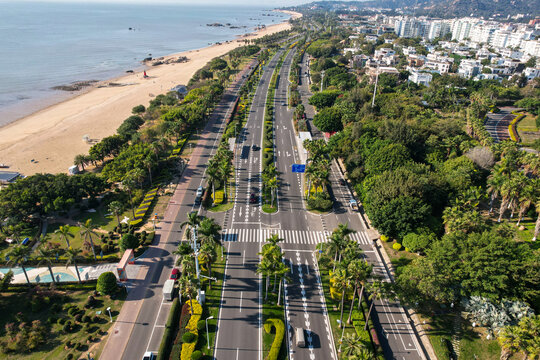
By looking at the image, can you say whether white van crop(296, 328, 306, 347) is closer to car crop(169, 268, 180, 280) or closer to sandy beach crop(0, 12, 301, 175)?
car crop(169, 268, 180, 280)

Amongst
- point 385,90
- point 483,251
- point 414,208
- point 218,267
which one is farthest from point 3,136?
point 385,90

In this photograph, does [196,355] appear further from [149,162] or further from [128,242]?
[149,162]

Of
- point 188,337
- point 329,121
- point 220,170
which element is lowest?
point 188,337

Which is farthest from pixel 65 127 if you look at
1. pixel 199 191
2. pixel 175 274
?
pixel 175 274

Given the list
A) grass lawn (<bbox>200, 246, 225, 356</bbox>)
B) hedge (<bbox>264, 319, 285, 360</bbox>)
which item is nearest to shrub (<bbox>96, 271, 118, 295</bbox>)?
grass lawn (<bbox>200, 246, 225, 356</bbox>)

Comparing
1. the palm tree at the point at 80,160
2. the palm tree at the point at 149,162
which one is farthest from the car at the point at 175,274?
the palm tree at the point at 80,160

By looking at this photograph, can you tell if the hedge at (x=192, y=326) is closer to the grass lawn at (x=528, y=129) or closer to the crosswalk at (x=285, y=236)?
the crosswalk at (x=285, y=236)

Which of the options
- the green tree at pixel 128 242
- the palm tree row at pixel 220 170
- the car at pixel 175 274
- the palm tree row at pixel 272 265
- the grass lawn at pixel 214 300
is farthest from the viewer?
the palm tree row at pixel 220 170

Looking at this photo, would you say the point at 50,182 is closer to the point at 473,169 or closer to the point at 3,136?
the point at 3,136
